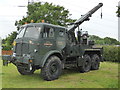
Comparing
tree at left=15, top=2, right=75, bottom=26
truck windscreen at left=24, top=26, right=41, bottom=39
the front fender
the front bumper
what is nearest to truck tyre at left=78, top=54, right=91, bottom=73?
the front fender

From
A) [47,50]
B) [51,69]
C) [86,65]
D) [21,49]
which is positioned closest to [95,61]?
[86,65]

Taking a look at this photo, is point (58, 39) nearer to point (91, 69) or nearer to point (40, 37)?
point (40, 37)

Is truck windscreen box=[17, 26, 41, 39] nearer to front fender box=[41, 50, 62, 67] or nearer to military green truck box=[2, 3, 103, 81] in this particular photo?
military green truck box=[2, 3, 103, 81]

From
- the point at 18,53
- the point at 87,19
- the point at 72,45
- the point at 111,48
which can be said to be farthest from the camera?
the point at 111,48

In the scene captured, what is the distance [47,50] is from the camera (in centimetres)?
850

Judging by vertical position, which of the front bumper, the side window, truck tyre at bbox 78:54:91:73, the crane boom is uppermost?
the crane boom

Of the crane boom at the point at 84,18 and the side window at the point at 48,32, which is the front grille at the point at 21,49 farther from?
the crane boom at the point at 84,18

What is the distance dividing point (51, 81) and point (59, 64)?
97cm

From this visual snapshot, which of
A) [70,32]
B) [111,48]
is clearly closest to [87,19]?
[70,32]

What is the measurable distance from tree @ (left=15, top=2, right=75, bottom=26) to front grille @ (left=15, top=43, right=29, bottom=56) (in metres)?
17.1

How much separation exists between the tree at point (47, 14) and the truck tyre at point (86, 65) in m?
14.7

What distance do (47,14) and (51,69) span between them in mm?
19138

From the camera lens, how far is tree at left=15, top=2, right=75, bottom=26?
86.2 feet

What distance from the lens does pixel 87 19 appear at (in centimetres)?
1193
